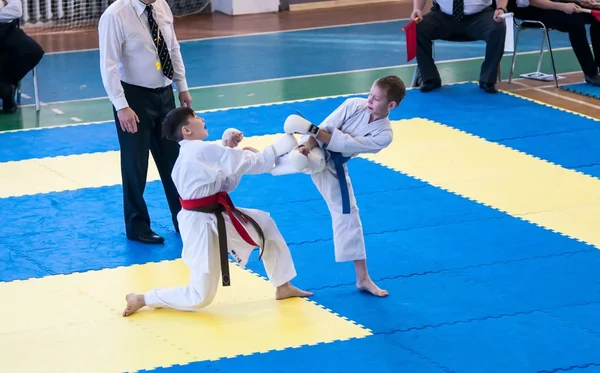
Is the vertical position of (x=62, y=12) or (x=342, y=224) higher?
(x=62, y=12)

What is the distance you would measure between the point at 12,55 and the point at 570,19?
579 centimetres

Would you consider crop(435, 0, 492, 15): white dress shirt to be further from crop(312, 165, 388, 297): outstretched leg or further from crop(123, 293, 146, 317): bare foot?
crop(123, 293, 146, 317): bare foot

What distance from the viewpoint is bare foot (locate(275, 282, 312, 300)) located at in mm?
5711

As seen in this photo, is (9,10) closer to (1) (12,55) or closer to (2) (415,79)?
(1) (12,55)

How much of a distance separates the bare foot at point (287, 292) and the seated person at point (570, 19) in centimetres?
606

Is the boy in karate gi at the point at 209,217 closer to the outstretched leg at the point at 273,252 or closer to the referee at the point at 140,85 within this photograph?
the outstretched leg at the point at 273,252

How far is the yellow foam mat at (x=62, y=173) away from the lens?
26.1ft

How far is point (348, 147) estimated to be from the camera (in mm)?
5480

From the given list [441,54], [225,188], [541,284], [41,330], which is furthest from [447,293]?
[441,54]

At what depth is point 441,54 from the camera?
12453 millimetres

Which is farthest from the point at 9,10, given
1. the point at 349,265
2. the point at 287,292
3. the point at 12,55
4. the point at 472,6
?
the point at 287,292

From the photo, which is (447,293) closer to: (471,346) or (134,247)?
(471,346)

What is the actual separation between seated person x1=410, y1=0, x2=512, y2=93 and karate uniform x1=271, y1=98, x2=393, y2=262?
5.14 metres

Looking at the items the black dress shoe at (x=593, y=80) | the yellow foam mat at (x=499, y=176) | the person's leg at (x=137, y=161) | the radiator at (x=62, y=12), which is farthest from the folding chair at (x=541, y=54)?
the radiator at (x=62, y=12)
